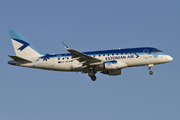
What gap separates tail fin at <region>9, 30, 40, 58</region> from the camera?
5066 cm

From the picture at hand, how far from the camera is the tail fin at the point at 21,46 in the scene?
166 feet

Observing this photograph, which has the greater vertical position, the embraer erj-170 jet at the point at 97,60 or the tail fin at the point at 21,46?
the tail fin at the point at 21,46

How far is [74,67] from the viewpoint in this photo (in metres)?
48.1

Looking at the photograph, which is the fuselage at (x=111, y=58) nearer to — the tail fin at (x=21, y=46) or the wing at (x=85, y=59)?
the wing at (x=85, y=59)

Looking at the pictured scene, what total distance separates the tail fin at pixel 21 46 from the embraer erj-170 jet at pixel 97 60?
688 millimetres

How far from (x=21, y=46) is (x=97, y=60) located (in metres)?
14.2

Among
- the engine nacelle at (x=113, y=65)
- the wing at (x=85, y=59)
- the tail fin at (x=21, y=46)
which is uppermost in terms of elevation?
the tail fin at (x=21, y=46)

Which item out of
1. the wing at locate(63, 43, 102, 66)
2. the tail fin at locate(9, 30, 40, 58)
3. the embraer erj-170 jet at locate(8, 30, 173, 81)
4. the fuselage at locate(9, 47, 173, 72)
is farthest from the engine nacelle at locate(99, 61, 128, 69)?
the tail fin at locate(9, 30, 40, 58)

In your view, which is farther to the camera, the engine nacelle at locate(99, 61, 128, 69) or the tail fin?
the tail fin

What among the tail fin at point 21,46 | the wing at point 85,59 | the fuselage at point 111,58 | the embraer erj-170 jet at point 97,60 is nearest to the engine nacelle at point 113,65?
the embraer erj-170 jet at point 97,60

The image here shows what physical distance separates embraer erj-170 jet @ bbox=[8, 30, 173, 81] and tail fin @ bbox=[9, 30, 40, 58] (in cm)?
69

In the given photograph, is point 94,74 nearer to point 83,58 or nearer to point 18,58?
point 83,58

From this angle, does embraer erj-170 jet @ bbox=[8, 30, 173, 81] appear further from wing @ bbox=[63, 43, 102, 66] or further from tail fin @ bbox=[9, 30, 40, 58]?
tail fin @ bbox=[9, 30, 40, 58]

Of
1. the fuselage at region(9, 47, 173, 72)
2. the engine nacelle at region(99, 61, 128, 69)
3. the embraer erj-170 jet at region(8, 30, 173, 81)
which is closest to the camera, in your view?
the engine nacelle at region(99, 61, 128, 69)
